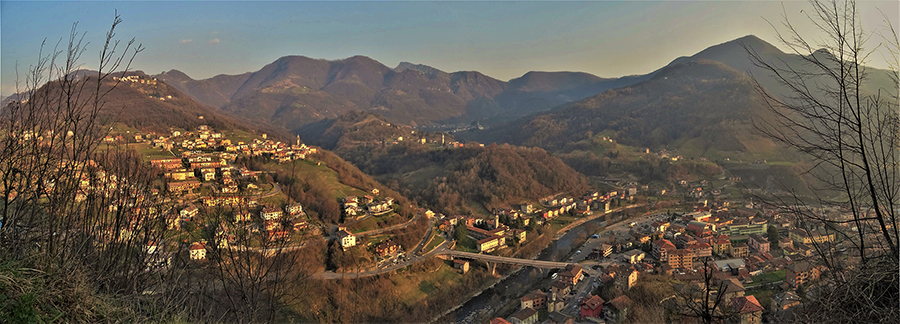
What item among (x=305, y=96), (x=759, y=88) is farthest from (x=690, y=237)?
(x=305, y=96)

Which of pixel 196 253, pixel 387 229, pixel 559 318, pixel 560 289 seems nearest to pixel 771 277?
pixel 560 289

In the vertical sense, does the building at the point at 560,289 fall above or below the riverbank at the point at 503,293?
above

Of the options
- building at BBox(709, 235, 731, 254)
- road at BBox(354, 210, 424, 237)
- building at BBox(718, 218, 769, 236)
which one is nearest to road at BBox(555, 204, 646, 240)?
building at BBox(718, 218, 769, 236)

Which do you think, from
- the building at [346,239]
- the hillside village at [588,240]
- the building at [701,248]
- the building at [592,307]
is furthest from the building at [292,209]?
the building at [701,248]

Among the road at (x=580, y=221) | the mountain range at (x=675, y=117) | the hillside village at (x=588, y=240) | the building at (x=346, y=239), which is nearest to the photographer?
the hillside village at (x=588, y=240)

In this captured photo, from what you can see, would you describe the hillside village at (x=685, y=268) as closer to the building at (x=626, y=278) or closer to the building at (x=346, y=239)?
the building at (x=626, y=278)

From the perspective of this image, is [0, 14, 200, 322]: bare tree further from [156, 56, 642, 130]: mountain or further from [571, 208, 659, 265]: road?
[156, 56, 642, 130]: mountain
